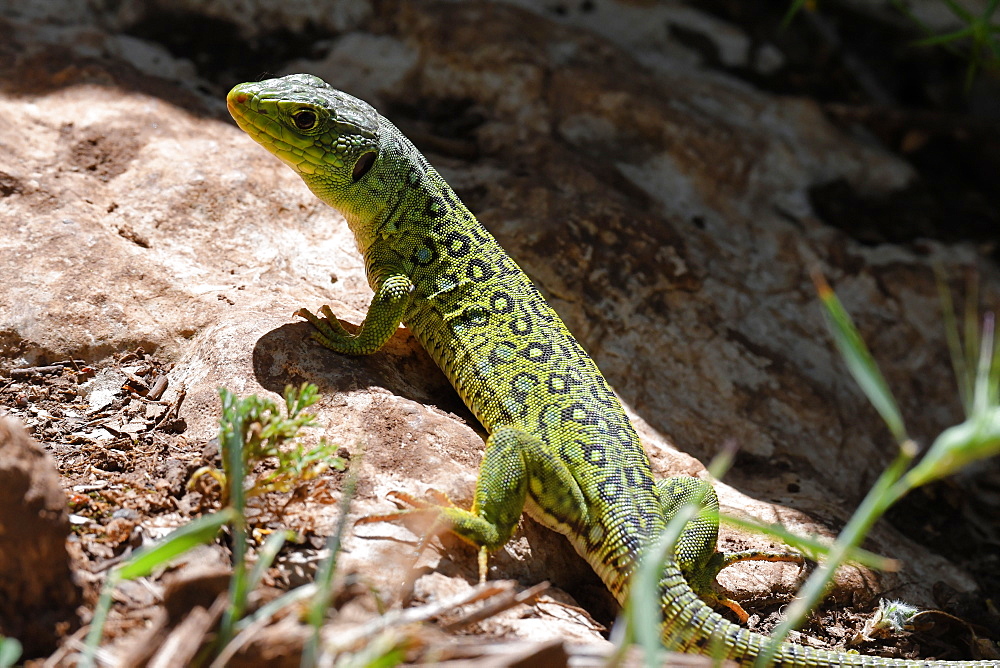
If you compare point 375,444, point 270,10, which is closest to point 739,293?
point 375,444

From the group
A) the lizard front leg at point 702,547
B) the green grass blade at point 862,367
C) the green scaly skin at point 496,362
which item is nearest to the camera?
the green grass blade at point 862,367

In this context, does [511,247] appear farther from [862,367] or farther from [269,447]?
[862,367]

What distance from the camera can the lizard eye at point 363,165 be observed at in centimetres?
493

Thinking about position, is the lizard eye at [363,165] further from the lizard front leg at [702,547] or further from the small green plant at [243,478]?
the lizard front leg at [702,547]

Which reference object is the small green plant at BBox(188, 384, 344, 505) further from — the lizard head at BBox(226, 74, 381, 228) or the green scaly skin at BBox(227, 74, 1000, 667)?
the lizard head at BBox(226, 74, 381, 228)

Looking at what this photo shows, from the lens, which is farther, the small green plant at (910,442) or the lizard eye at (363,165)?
the lizard eye at (363,165)

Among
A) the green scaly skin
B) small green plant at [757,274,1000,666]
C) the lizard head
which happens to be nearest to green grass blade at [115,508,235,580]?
the green scaly skin

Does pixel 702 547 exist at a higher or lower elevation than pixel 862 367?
lower

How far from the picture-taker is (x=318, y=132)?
4785mm

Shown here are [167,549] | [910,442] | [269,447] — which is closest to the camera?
[910,442]

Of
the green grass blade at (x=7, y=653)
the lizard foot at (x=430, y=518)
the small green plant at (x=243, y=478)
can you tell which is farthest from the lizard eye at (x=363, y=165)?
the green grass blade at (x=7, y=653)

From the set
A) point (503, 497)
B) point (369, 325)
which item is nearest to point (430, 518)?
point (503, 497)

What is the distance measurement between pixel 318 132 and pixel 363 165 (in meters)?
0.33

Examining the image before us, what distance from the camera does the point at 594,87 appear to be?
7477mm
